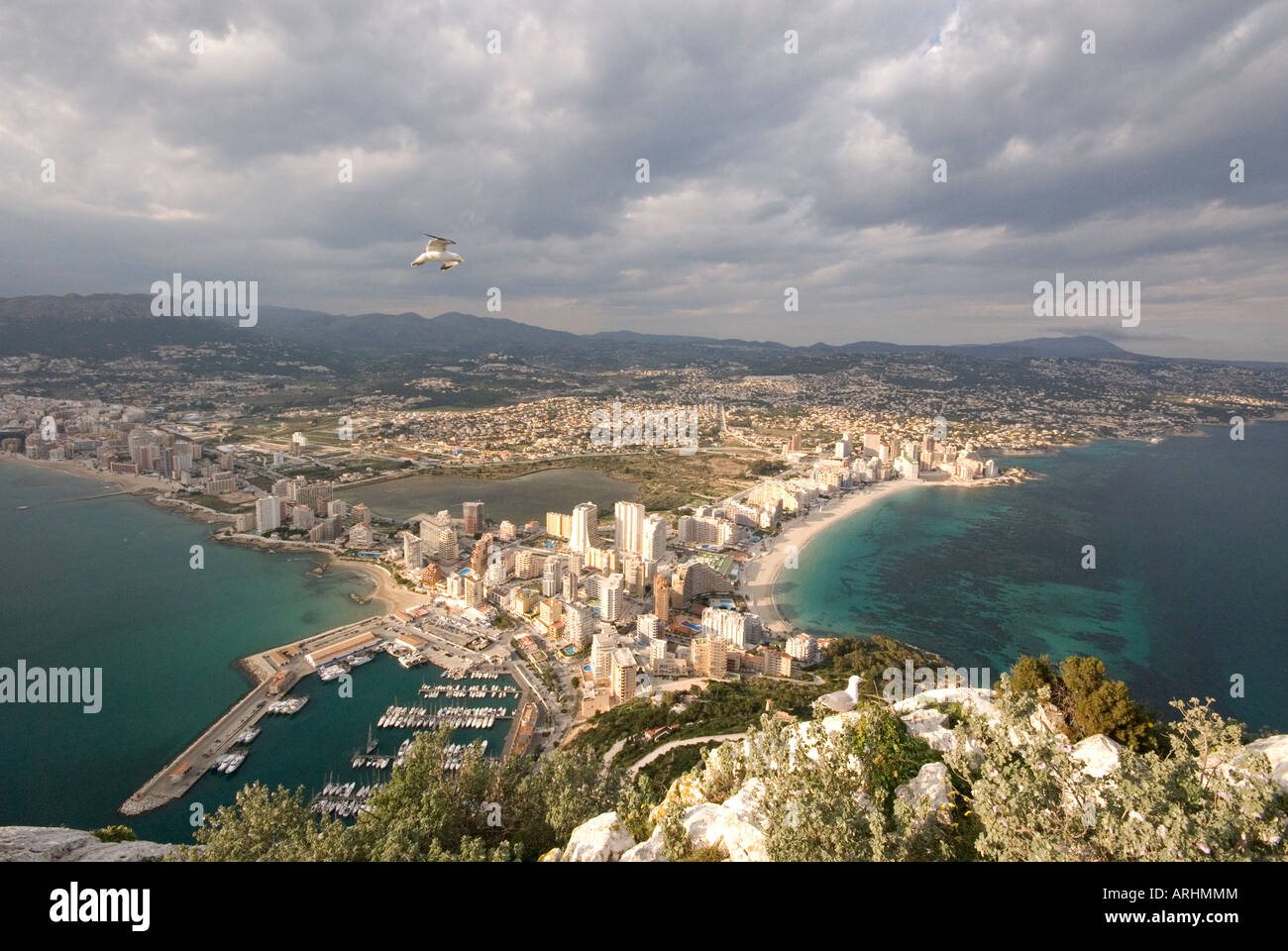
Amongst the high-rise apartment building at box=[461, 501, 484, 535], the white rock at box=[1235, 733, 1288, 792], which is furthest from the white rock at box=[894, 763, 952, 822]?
the high-rise apartment building at box=[461, 501, 484, 535]

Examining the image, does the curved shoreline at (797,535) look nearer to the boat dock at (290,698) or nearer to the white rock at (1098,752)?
the boat dock at (290,698)

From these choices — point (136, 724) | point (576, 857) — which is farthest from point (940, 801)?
point (136, 724)

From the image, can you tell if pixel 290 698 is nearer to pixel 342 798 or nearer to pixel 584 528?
pixel 342 798

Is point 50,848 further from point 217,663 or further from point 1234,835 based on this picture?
point 217,663

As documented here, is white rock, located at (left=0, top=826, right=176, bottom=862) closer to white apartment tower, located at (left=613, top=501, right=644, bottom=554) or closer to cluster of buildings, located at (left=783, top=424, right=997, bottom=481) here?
white apartment tower, located at (left=613, top=501, right=644, bottom=554)

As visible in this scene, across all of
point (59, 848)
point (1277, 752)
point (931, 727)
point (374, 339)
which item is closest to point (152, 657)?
point (59, 848)
